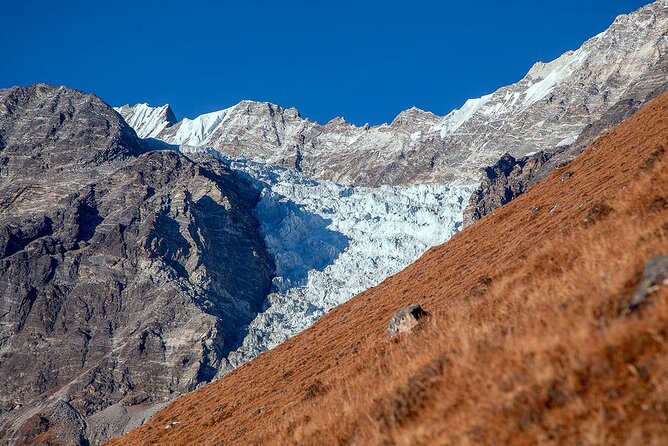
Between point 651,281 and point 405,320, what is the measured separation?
10662 millimetres

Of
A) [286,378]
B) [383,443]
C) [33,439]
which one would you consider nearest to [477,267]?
[286,378]

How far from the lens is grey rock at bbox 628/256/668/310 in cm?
714

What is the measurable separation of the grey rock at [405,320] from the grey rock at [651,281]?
9.82m

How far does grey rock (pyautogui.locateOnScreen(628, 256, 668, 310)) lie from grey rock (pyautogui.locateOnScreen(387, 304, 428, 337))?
9822 mm

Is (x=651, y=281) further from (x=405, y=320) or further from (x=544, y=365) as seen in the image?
(x=405, y=320)

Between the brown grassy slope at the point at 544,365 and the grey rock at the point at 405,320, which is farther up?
the grey rock at the point at 405,320

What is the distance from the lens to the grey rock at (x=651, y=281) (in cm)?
714

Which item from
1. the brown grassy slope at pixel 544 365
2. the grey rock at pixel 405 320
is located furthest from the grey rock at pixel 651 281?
the grey rock at pixel 405 320

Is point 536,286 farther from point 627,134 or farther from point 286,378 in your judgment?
point 627,134

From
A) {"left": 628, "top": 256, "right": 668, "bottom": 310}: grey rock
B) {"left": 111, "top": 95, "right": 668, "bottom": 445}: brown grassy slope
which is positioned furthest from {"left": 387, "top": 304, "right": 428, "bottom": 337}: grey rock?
{"left": 628, "top": 256, "right": 668, "bottom": 310}: grey rock

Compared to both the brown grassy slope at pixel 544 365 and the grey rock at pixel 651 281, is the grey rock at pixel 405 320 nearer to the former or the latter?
the brown grassy slope at pixel 544 365

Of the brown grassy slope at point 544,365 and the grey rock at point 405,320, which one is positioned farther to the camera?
the grey rock at point 405,320

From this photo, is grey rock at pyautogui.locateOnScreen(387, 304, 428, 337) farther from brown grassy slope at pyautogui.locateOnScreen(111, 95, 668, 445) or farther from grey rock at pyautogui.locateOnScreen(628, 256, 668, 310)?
grey rock at pyautogui.locateOnScreen(628, 256, 668, 310)

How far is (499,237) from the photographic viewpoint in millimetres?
36750
